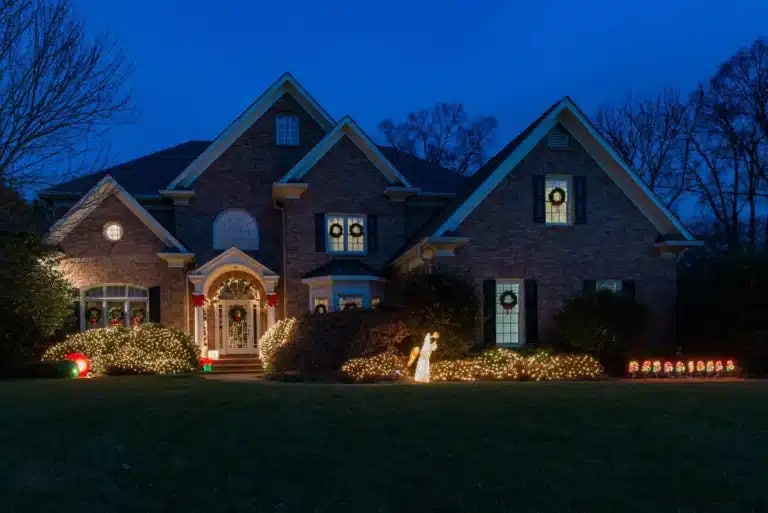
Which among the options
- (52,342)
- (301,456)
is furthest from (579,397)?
(52,342)

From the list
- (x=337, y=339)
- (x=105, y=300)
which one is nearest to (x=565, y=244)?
(x=337, y=339)

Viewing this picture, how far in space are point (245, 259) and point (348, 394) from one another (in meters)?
12.6

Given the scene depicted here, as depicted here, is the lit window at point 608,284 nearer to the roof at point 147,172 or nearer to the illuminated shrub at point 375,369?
the illuminated shrub at point 375,369

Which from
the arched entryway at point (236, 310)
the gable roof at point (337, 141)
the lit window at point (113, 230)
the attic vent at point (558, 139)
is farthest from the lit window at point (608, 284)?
the lit window at point (113, 230)

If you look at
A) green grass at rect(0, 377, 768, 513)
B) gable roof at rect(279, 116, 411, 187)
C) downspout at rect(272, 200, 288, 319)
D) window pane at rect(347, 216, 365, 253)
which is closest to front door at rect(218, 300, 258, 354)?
downspout at rect(272, 200, 288, 319)

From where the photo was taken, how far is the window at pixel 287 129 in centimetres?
2577

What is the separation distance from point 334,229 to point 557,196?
716 cm

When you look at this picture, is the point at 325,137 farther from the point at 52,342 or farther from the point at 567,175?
the point at 52,342

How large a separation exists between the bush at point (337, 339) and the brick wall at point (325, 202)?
341 centimetres

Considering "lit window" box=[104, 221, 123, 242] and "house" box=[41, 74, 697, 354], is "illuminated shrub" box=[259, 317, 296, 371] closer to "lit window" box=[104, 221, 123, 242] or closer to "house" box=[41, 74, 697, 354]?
"house" box=[41, 74, 697, 354]

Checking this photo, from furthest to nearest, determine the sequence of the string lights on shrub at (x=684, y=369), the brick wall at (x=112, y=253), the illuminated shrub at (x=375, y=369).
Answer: the brick wall at (x=112, y=253) → the string lights on shrub at (x=684, y=369) → the illuminated shrub at (x=375, y=369)

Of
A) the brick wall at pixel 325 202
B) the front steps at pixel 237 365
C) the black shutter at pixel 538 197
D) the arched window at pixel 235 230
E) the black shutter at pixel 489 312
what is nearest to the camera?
the black shutter at pixel 489 312

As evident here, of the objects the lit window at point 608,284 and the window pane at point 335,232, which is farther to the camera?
the window pane at point 335,232

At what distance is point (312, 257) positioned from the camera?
24312 millimetres
